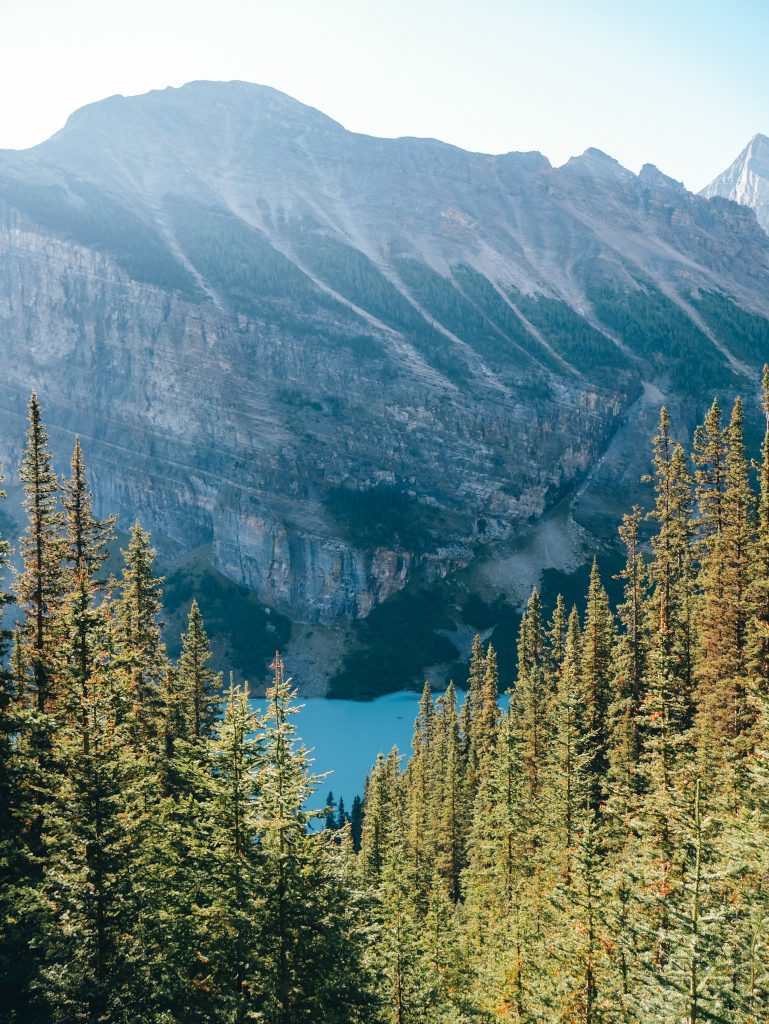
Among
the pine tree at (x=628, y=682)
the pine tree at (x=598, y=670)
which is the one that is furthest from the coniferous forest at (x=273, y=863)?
the pine tree at (x=598, y=670)

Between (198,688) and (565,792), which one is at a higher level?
(198,688)

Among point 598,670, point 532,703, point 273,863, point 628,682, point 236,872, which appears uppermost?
point 598,670

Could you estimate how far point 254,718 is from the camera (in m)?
21.7

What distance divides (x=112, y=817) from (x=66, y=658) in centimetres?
611

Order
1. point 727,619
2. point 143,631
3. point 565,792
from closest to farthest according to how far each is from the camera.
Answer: point 565,792, point 143,631, point 727,619

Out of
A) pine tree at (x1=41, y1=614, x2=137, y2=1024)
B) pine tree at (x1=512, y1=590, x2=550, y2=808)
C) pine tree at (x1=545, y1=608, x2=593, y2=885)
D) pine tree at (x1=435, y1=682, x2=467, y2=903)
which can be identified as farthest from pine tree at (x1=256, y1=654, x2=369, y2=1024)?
pine tree at (x1=435, y1=682, x2=467, y2=903)

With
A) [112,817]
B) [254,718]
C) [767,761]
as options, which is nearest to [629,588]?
[767,761]

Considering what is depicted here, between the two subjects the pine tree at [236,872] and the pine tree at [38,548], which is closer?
the pine tree at [236,872]

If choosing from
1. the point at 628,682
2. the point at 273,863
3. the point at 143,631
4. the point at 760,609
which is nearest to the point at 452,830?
the point at 628,682

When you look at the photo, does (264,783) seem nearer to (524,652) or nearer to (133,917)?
(133,917)

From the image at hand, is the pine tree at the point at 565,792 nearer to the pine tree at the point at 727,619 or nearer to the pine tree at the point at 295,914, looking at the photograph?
the pine tree at the point at 727,619

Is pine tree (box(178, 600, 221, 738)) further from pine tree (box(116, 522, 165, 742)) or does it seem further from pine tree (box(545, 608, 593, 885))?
pine tree (box(545, 608, 593, 885))

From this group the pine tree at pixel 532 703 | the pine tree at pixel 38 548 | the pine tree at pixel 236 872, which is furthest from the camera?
the pine tree at pixel 532 703

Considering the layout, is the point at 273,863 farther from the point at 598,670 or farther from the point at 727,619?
the point at 598,670
